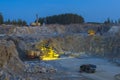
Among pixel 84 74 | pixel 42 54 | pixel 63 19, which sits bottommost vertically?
pixel 84 74

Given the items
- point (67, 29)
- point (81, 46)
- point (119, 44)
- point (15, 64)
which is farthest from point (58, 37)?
point (15, 64)

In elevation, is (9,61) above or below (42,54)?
above

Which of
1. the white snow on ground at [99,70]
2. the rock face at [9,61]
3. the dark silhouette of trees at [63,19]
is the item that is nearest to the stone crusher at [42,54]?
the white snow on ground at [99,70]

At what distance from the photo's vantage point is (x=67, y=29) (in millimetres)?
134875

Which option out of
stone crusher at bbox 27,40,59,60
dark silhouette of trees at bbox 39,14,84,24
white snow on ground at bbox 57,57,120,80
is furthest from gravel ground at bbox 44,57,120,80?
dark silhouette of trees at bbox 39,14,84,24

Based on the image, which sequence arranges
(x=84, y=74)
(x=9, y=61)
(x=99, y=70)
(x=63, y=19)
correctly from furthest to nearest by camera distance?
(x=63, y=19)
(x=99, y=70)
(x=84, y=74)
(x=9, y=61)

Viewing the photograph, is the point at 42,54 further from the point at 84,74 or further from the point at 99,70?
the point at 84,74

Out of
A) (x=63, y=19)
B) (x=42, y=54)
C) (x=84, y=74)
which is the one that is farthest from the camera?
(x=63, y=19)

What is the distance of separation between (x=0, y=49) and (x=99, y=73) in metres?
14.7

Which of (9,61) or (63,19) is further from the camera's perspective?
(63,19)

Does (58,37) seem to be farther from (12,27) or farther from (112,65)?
(112,65)

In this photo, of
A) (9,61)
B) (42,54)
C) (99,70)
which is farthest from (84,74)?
(42,54)

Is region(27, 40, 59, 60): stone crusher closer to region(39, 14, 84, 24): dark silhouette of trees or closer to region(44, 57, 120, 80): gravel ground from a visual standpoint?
region(44, 57, 120, 80): gravel ground

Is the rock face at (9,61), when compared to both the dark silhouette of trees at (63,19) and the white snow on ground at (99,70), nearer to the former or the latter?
the white snow on ground at (99,70)
